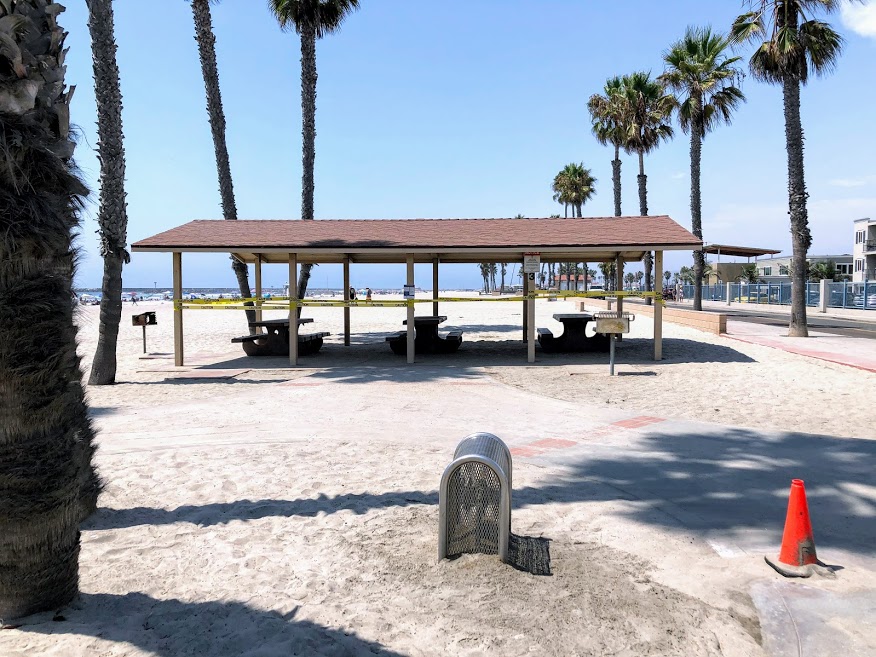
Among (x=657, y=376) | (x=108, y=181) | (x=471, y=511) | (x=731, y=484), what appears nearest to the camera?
(x=471, y=511)

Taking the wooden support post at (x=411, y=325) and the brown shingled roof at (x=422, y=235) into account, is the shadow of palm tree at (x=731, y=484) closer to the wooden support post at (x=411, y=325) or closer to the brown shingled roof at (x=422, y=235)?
the brown shingled roof at (x=422, y=235)

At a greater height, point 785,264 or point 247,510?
point 785,264

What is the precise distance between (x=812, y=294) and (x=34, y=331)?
44.3 metres

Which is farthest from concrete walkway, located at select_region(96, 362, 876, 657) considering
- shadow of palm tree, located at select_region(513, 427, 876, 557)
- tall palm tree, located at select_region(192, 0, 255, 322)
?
tall palm tree, located at select_region(192, 0, 255, 322)

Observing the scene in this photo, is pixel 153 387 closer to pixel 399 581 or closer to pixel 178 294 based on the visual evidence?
pixel 178 294

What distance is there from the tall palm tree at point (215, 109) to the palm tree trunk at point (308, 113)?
9.61 ft

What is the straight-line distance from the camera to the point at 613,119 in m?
37.7

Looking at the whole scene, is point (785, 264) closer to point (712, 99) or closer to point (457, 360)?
point (712, 99)

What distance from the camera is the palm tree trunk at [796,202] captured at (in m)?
18.5

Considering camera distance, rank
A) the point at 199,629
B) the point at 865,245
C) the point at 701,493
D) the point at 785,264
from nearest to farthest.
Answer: the point at 199,629, the point at 701,493, the point at 865,245, the point at 785,264

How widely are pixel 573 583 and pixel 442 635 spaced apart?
0.96 m

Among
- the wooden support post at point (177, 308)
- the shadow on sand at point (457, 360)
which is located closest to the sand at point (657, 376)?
the shadow on sand at point (457, 360)

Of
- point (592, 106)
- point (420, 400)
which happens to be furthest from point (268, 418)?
point (592, 106)

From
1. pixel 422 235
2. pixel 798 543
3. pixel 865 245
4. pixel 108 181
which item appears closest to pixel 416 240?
pixel 422 235
